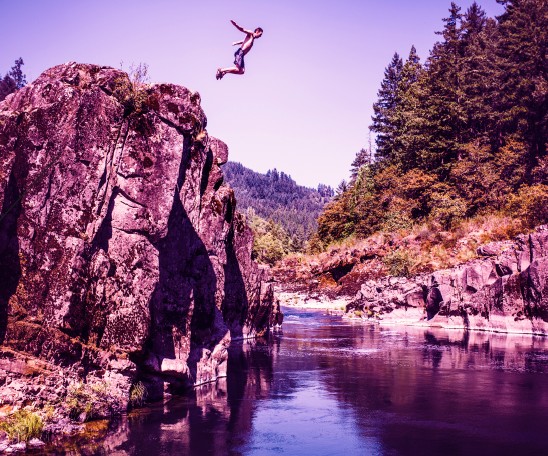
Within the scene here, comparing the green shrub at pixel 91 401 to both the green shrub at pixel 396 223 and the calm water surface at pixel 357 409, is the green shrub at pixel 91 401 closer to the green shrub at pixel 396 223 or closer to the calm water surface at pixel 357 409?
the calm water surface at pixel 357 409

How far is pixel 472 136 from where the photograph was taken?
66750 millimetres

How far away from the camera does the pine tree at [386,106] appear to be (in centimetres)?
8744

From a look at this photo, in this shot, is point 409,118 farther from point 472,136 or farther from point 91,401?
point 91,401

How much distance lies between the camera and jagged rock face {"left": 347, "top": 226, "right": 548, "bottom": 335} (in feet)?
113

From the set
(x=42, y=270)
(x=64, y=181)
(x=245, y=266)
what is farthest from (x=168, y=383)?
(x=245, y=266)

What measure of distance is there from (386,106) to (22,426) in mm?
89460

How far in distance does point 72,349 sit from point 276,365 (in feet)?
41.0

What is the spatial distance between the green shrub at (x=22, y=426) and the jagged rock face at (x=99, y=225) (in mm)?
1278

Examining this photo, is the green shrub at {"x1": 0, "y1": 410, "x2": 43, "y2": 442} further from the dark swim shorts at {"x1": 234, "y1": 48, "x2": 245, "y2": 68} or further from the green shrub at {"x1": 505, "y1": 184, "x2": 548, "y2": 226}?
the green shrub at {"x1": 505, "y1": 184, "x2": 548, "y2": 226}

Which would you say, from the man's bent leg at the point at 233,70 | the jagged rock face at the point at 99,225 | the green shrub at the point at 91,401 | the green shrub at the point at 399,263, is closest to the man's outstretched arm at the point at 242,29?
the man's bent leg at the point at 233,70

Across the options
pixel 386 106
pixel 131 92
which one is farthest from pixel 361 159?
pixel 131 92

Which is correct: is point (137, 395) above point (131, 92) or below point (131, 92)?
below

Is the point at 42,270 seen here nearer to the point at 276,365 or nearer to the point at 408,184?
the point at 276,365

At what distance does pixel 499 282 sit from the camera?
3681cm
